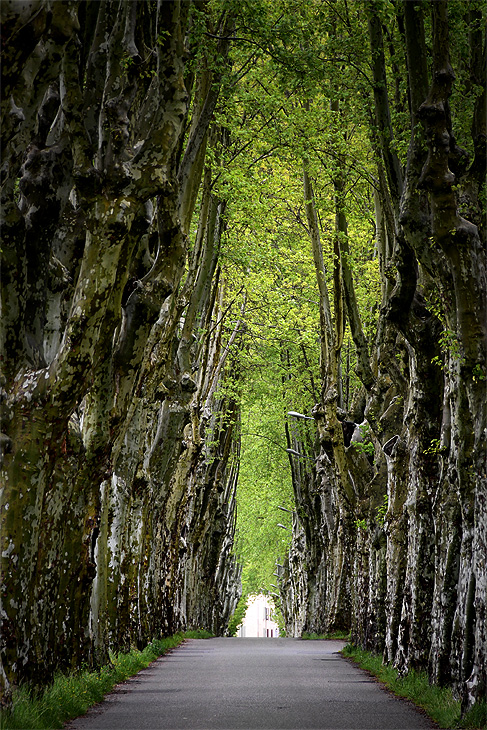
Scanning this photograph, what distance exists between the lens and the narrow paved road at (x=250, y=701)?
9.02m

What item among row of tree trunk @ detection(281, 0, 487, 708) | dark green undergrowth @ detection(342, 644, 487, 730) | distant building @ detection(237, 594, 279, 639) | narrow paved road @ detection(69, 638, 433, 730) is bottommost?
distant building @ detection(237, 594, 279, 639)

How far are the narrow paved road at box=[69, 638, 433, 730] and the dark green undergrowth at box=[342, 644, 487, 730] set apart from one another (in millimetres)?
155

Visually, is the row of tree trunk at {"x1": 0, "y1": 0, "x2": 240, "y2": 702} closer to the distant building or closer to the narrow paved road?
the narrow paved road

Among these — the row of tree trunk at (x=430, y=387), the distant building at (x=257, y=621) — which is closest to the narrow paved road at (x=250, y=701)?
the row of tree trunk at (x=430, y=387)

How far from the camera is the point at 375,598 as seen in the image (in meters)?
18.4

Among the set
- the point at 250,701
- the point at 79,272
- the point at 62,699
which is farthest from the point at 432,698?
the point at 79,272

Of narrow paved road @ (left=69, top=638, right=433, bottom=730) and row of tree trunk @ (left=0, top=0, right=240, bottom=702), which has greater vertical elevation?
row of tree trunk @ (left=0, top=0, right=240, bottom=702)

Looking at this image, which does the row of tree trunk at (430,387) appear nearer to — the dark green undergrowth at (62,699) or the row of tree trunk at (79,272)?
the row of tree trunk at (79,272)

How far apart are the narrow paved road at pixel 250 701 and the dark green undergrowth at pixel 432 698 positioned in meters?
0.15

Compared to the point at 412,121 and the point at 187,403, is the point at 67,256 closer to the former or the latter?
the point at 412,121

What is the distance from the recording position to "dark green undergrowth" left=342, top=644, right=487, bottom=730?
26.9 feet

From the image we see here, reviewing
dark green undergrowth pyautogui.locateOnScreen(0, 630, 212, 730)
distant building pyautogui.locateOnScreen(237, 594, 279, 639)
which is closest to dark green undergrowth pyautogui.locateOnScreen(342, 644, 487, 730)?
dark green undergrowth pyautogui.locateOnScreen(0, 630, 212, 730)

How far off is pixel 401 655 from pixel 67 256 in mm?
7158

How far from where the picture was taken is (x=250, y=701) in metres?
11.1
